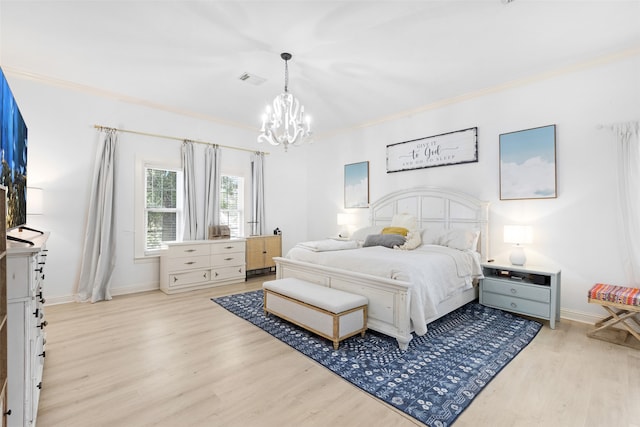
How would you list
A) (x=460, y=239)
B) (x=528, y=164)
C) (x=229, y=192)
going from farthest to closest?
(x=229, y=192) < (x=460, y=239) < (x=528, y=164)

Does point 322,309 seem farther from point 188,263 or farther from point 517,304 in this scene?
point 188,263

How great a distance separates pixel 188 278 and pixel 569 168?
516 cm

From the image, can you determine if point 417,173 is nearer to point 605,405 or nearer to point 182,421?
point 605,405

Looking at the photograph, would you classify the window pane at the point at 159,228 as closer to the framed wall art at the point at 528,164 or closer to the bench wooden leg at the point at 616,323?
the framed wall art at the point at 528,164

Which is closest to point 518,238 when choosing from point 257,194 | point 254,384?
point 254,384

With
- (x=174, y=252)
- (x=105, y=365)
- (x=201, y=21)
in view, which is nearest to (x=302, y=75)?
(x=201, y=21)

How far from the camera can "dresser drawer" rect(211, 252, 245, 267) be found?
193 inches

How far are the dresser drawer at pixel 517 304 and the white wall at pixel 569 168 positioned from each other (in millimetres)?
500

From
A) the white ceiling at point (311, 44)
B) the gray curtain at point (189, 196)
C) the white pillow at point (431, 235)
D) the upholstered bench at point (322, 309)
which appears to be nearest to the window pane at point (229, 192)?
the gray curtain at point (189, 196)

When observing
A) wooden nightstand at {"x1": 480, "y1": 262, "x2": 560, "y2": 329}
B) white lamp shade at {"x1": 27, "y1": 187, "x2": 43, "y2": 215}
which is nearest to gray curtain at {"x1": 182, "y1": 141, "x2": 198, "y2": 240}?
white lamp shade at {"x1": 27, "y1": 187, "x2": 43, "y2": 215}

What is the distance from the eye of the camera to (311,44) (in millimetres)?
2951

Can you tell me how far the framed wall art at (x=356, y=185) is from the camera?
218 inches

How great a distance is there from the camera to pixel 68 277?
13.1 feet

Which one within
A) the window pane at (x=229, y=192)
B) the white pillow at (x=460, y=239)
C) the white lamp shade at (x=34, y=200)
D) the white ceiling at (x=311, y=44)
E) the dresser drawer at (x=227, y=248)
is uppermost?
the white ceiling at (x=311, y=44)
